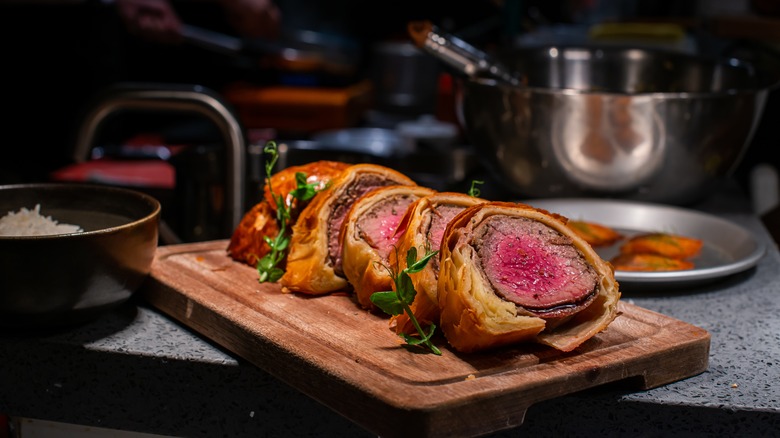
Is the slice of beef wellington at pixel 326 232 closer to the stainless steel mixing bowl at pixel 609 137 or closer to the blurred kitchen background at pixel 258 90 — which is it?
the blurred kitchen background at pixel 258 90

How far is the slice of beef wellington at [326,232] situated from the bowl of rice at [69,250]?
0.87 ft

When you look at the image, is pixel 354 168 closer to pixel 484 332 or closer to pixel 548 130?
pixel 484 332

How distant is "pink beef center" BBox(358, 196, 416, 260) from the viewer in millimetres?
1585

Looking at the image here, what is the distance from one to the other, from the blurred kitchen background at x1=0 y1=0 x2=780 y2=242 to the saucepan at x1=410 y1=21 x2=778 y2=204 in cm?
22

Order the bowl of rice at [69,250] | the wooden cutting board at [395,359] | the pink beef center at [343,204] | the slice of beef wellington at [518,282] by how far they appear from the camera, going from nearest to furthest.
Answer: the wooden cutting board at [395,359] < the slice of beef wellington at [518,282] < the bowl of rice at [69,250] < the pink beef center at [343,204]

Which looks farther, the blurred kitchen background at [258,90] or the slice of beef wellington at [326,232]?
the blurred kitchen background at [258,90]

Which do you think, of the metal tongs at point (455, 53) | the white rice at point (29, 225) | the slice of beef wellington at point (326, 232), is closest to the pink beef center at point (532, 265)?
the slice of beef wellington at point (326, 232)

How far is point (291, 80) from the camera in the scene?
19.7 feet

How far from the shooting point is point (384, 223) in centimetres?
164

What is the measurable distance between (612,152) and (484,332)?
1.29 meters

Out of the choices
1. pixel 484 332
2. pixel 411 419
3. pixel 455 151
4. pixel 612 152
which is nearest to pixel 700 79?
pixel 612 152

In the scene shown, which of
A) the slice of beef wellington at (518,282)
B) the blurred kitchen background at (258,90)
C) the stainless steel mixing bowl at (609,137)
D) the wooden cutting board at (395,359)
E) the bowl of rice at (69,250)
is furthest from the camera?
the blurred kitchen background at (258,90)

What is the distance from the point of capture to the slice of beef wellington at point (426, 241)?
56.2 inches

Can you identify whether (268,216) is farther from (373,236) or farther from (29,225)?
(29,225)
